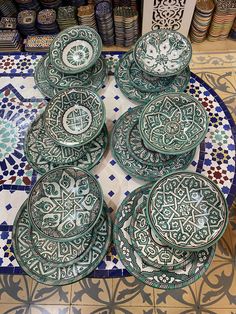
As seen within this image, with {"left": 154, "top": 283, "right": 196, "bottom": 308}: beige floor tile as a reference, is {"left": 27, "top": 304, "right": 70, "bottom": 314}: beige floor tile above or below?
below

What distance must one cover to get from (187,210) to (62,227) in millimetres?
658

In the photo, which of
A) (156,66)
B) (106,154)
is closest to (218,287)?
(106,154)

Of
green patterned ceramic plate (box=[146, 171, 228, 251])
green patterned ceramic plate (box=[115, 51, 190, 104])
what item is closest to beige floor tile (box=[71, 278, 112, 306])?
green patterned ceramic plate (box=[146, 171, 228, 251])

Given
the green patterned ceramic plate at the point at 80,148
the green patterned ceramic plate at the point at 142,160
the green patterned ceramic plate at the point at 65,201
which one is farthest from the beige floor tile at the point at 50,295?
the green patterned ceramic plate at the point at 142,160

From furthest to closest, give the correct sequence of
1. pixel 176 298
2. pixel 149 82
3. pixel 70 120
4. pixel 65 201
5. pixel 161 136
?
1. pixel 176 298
2. pixel 149 82
3. pixel 70 120
4. pixel 161 136
5. pixel 65 201

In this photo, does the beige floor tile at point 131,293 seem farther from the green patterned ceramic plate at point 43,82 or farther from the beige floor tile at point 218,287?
the green patterned ceramic plate at point 43,82

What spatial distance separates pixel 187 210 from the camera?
1541mm

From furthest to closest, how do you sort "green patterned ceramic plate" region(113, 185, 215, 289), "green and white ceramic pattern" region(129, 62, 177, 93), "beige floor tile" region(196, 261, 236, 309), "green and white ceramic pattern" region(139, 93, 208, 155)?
1. "beige floor tile" region(196, 261, 236, 309)
2. "green and white ceramic pattern" region(129, 62, 177, 93)
3. "green and white ceramic pattern" region(139, 93, 208, 155)
4. "green patterned ceramic plate" region(113, 185, 215, 289)

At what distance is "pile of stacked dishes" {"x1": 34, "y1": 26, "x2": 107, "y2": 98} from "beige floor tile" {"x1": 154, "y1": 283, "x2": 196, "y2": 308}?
150 cm

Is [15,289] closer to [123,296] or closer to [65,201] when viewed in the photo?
[123,296]

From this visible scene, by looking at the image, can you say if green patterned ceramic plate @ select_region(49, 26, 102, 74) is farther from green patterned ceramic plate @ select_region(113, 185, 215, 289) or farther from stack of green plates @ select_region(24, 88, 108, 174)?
green patterned ceramic plate @ select_region(113, 185, 215, 289)

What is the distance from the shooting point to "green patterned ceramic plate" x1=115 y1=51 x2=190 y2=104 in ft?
6.29

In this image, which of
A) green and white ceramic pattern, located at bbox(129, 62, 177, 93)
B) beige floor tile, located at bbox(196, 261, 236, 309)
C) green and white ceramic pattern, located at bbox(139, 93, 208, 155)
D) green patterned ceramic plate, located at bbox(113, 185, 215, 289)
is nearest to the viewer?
green patterned ceramic plate, located at bbox(113, 185, 215, 289)

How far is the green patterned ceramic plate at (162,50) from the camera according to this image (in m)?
1.92
